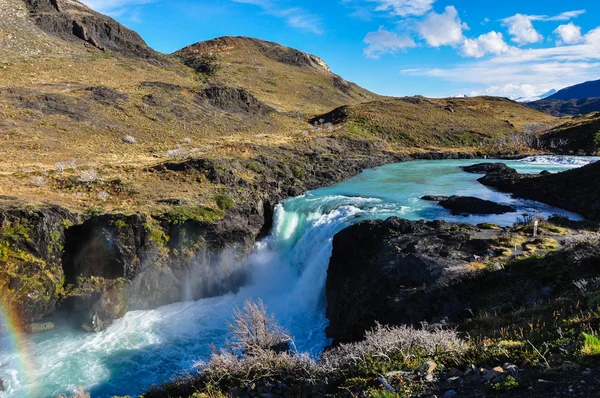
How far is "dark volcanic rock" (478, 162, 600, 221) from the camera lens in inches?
1112

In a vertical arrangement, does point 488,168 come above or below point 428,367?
above

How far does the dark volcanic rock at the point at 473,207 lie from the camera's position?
28.7 metres

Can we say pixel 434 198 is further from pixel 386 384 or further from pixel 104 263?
pixel 386 384

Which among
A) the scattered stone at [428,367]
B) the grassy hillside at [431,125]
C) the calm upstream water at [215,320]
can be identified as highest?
the grassy hillside at [431,125]

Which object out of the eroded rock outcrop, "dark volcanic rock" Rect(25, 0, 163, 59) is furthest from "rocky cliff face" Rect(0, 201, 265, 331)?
"dark volcanic rock" Rect(25, 0, 163, 59)

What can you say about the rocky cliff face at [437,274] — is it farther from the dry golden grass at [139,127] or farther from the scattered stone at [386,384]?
the dry golden grass at [139,127]

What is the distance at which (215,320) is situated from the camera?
22.7 metres

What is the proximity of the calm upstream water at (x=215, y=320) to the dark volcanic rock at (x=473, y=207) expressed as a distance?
0.90 meters

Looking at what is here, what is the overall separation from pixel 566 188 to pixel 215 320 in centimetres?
3094

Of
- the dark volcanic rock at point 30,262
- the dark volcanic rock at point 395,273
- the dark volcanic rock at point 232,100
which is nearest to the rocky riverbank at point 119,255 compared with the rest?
the dark volcanic rock at point 30,262

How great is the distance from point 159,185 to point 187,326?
1319 cm

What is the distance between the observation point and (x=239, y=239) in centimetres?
2719

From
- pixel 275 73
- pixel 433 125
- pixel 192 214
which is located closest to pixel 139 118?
pixel 192 214

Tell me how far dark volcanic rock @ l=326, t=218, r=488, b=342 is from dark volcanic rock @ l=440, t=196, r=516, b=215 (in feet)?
23.2
